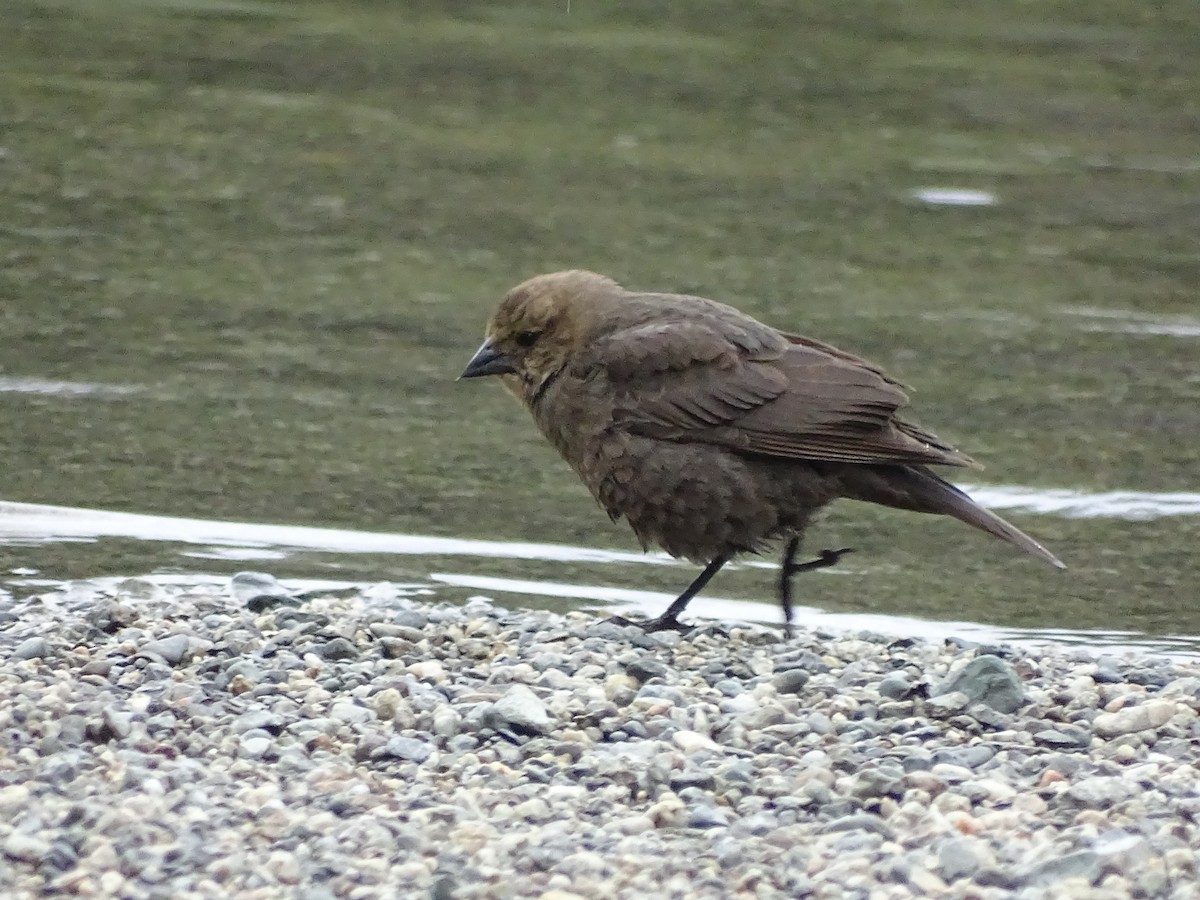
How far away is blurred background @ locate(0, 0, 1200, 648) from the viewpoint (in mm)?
8625

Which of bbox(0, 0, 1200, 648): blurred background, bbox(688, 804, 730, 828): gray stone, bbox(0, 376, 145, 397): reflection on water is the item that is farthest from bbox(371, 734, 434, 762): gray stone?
Answer: bbox(0, 376, 145, 397): reflection on water

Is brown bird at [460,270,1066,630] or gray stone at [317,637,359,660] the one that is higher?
brown bird at [460,270,1066,630]

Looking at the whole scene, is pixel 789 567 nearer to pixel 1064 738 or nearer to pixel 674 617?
pixel 674 617

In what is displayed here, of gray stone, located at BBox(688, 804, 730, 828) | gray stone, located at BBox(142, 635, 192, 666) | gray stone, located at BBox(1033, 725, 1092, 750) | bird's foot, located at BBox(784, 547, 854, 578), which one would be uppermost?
gray stone, located at BBox(688, 804, 730, 828)

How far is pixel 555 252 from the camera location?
12.3 meters

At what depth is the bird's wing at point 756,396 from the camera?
6539 millimetres

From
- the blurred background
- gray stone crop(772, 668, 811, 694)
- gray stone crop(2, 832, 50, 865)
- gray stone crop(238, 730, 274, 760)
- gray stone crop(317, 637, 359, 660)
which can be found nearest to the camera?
gray stone crop(2, 832, 50, 865)

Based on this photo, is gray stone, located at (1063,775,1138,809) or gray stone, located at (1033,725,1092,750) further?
gray stone, located at (1033,725,1092,750)

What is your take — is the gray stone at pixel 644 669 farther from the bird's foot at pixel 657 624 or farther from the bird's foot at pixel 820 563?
the bird's foot at pixel 820 563

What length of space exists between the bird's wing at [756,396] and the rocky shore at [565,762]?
589 millimetres

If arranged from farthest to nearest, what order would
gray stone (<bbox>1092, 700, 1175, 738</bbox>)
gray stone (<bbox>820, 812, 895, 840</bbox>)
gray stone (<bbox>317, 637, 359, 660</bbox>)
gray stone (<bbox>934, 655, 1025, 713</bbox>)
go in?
gray stone (<bbox>317, 637, 359, 660</bbox>)
gray stone (<bbox>934, 655, 1025, 713</bbox>)
gray stone (<bbox>1092, 700, 1175, 738</bbox>)
gray stone (<bbox>820, 812, 895, 840</bbox>)

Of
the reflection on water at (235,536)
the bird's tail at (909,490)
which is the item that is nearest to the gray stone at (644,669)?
the bird's tail at (909,490)

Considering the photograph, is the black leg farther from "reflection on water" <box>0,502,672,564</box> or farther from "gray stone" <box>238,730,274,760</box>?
"gray stone" <box>238,730,274,760</box>

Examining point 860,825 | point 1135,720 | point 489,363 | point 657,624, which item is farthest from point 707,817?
point 489,363
